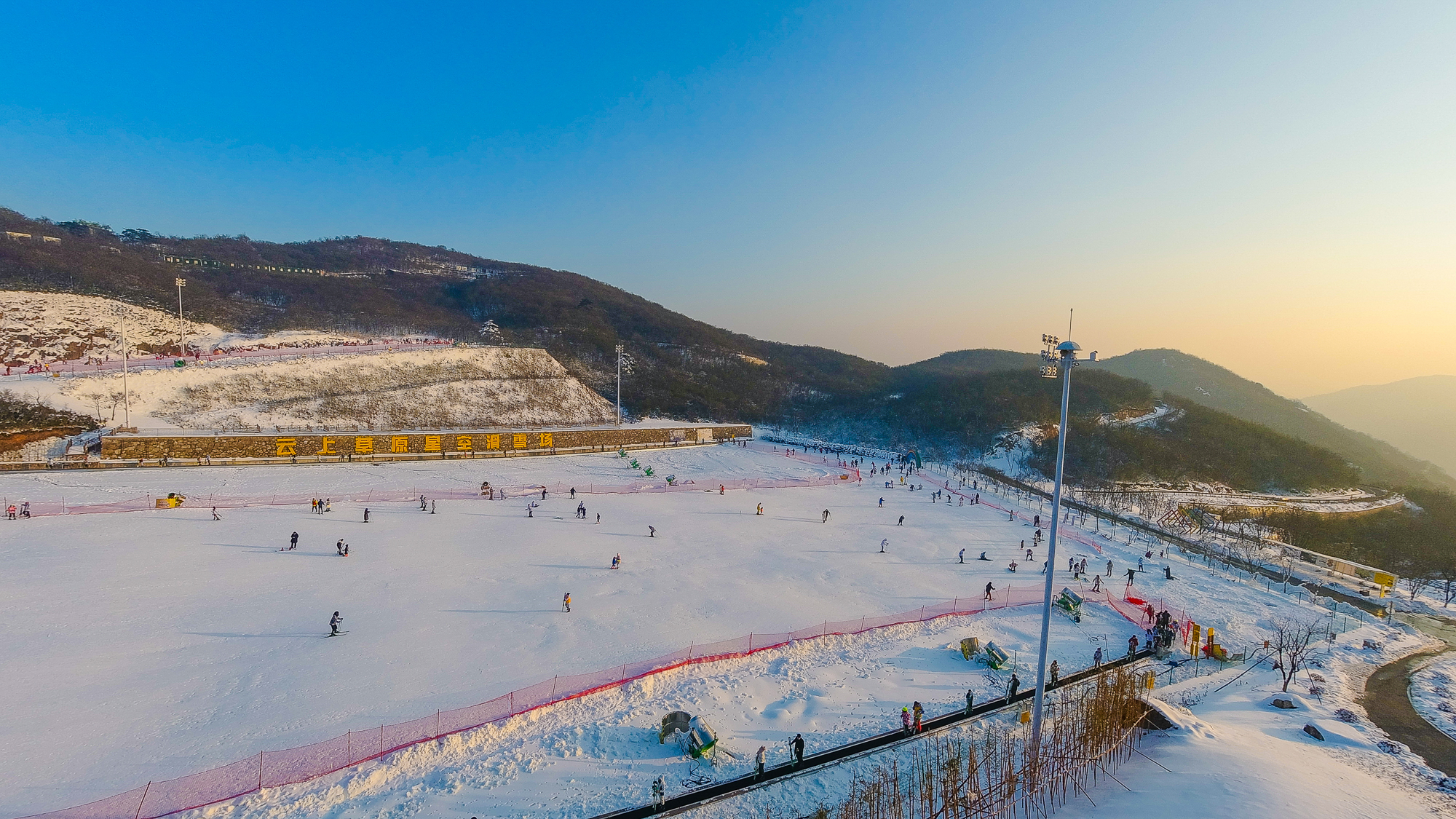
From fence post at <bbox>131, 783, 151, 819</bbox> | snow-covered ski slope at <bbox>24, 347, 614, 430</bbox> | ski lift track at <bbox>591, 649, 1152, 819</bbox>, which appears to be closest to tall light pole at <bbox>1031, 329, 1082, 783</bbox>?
ski lift track at <bbox>591, 649, 1152, 819</bbox>

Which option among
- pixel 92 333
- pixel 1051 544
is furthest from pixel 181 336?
pixel 1051 544

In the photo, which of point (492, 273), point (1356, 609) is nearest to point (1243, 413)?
point (1356, 609)

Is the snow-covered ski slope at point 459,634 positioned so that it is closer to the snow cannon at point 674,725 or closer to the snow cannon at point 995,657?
the snow cannon at point 674,725

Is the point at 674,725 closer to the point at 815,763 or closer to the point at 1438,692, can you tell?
the point at 815,763

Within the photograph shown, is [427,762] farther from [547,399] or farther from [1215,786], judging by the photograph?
[547,399]

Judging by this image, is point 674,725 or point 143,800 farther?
point 674,725

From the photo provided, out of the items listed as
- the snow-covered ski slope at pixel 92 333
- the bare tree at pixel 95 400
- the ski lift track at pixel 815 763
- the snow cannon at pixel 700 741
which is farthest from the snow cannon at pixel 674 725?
the snow-covered ski slope at pixel 92 333
